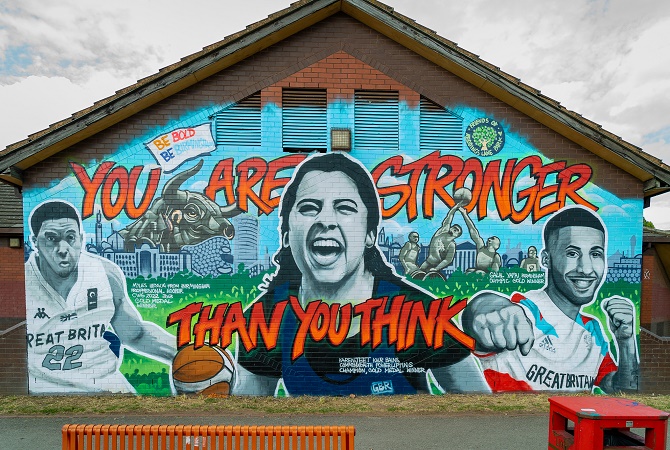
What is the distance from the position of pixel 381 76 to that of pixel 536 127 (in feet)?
9.94

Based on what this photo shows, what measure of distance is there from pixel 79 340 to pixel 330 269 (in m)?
4.64

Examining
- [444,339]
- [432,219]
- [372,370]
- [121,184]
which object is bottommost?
[372,370]

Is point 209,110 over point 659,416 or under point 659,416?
over

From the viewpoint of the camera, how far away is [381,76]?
7461 millimetres

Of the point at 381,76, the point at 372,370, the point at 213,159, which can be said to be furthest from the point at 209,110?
the point at 372,370

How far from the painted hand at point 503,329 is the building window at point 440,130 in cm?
312

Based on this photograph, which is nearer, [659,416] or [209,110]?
[659,416]

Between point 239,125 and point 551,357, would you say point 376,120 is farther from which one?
point 551,357

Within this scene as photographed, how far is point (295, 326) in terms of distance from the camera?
727cm

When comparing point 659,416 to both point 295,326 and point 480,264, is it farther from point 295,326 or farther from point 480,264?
point 295,326

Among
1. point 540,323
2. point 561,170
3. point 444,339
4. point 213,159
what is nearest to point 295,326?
point 444,339

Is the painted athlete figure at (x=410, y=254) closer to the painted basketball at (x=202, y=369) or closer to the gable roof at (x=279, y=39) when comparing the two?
the gable roof at (x=279, y=39)

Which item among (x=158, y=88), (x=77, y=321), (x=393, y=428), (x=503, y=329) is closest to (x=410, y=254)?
(x=503, y=329)

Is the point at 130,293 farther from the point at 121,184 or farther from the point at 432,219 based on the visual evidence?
the point at 432,219
